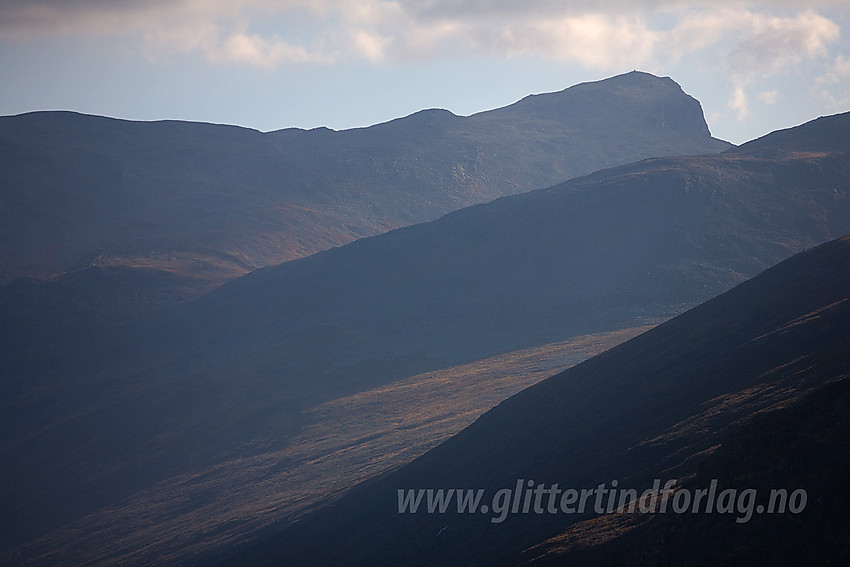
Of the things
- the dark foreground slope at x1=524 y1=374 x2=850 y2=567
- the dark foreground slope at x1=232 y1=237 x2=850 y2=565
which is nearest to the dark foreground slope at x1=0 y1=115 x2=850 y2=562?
the dark foreground slope at x1=232 y1=237 x2=850 y2=565

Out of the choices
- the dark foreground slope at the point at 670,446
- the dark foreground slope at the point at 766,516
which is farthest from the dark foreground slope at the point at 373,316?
the dark foreground slope at the point at 766,516

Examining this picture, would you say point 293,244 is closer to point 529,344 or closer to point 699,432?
point 529,344

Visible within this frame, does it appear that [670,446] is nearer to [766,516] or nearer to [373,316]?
[766,516]

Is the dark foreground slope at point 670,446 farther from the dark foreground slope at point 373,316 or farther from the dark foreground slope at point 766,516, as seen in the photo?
the dark foreground slope at point 373,316

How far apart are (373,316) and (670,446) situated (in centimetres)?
9792

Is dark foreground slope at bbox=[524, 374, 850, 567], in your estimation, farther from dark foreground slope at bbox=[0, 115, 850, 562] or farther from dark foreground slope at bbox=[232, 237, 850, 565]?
dark foreground slope at bbox=[0, 115, 850, 562]

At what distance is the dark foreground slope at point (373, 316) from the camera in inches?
3799

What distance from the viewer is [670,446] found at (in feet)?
106

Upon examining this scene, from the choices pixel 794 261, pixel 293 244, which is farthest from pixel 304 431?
pixel 293 244

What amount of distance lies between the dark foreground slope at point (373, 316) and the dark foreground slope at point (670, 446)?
39295mm

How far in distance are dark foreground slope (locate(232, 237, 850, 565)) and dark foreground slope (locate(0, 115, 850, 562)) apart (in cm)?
3930

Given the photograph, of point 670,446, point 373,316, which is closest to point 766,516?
point 670,446

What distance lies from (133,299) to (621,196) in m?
89.7

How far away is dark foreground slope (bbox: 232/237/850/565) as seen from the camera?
2145 centimetres
